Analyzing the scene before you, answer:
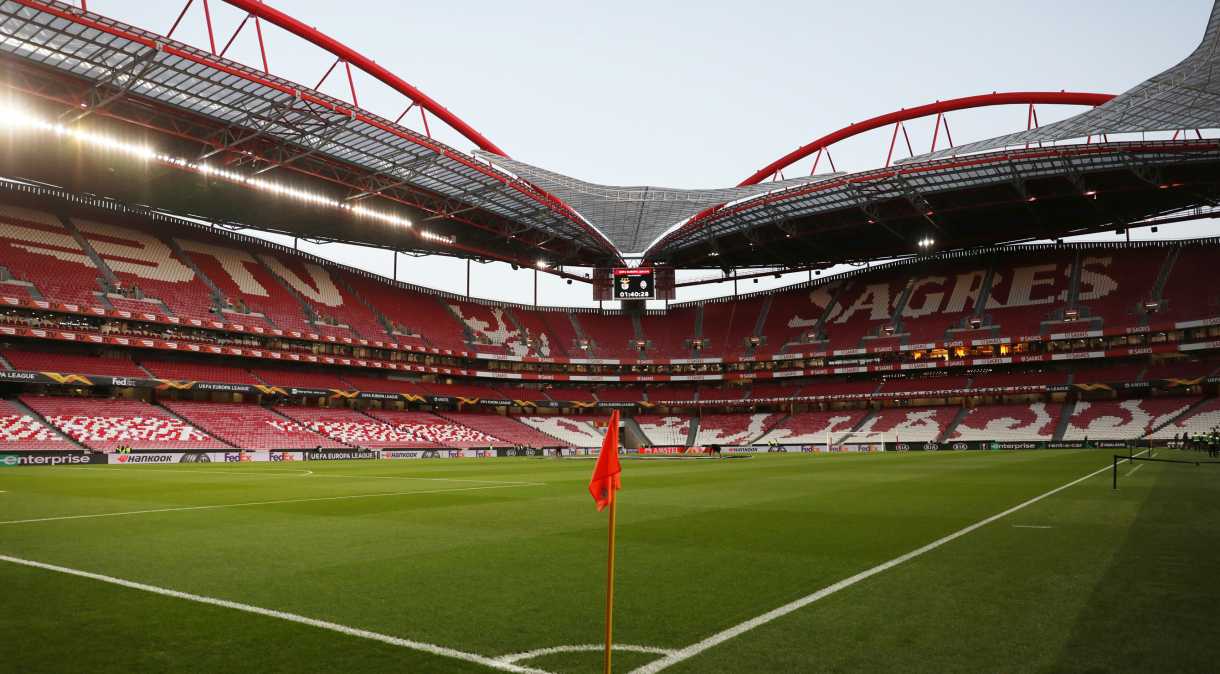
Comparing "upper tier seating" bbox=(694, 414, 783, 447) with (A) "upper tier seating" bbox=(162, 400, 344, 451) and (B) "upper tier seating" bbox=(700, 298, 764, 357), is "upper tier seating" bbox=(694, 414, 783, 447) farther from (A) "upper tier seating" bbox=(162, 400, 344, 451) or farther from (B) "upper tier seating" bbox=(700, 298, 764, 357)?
(A) "upper tier seating" bbox=(162, 400, 344, 451)

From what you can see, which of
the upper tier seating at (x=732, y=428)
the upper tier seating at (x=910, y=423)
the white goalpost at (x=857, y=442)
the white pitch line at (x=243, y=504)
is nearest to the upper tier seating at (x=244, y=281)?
the upper tier seating at (x=732, y=428)

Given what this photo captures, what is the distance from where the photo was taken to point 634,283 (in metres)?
62.3

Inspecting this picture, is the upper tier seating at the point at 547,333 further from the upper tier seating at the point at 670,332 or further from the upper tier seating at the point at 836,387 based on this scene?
the upper tier seating at the point at 836,387

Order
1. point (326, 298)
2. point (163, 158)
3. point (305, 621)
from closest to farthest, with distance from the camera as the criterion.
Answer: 1. point (305, 621)
2. point (163, 158)
3. point (326, 298)

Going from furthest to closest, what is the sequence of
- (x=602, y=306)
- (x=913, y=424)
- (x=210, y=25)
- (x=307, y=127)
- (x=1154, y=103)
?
(x=602, y=306) → (x=913, y=424) → (x=307, y=127) → (x=1154, y=103) → (x=210, y=25)

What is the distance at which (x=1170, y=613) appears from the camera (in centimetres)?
638

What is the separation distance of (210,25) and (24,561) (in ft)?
113

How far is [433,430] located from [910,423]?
40.7 m

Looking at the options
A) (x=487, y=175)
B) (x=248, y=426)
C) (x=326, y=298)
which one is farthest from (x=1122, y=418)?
(x=326, y=298)

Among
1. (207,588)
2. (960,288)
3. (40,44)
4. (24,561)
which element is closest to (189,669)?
(207,588)

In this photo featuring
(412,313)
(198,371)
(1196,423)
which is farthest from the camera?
(412,313)

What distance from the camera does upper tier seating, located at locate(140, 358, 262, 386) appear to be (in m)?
50.7

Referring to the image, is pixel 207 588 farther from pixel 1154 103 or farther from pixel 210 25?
pixel 1154 103

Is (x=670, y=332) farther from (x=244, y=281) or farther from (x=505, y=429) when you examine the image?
(x=244, y=281)
